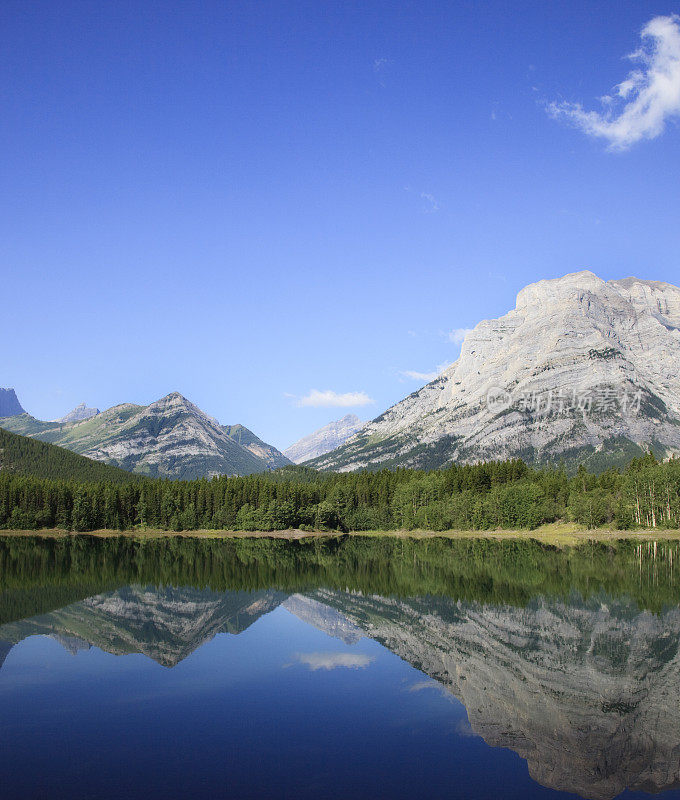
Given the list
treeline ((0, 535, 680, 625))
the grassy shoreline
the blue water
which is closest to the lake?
the blue water

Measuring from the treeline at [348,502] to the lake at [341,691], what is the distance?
307 ft

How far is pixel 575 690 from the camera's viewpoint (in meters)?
26.9

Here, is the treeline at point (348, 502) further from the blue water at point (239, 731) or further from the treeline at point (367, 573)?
the blue water at point (239, 731)

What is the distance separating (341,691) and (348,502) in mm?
147529

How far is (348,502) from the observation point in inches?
6870

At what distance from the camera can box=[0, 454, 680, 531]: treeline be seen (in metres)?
150

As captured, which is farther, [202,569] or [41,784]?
[202,569]

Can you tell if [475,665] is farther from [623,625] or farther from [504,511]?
[504,511]

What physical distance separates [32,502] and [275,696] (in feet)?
529

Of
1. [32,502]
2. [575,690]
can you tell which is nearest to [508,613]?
[575,690]

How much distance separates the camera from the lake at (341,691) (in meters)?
18.8

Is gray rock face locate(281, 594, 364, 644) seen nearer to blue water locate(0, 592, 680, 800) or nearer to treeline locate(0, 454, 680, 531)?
blue water locate(0, 592, 680, 800)

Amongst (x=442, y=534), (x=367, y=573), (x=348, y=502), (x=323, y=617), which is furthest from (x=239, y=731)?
(x=348, y=502)

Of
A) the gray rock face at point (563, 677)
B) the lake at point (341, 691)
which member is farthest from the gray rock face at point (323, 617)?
the gray rock face at point (563, 677)
